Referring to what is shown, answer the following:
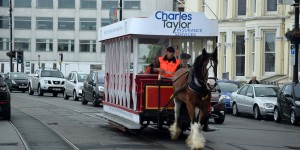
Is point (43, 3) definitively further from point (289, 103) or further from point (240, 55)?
point (289, 103)

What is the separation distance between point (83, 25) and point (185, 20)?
235 feet

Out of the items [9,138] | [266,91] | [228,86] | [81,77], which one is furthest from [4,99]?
[81,77]

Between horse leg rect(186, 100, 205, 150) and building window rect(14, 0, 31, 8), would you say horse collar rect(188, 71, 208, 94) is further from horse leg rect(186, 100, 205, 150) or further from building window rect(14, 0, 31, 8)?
building window rect(14, 0, 31, 8)

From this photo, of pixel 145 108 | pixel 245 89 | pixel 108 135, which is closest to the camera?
pixel 145 108

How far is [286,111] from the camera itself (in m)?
25.0

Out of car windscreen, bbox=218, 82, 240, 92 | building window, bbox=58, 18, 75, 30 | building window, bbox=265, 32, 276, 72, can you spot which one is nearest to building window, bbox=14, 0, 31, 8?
building window, bbox=58, 18, 75, 30

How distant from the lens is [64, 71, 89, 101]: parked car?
38312 mm

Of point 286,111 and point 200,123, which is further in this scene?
point 286,111

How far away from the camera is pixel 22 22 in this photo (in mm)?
86625

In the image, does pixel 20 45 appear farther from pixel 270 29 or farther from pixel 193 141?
pixel 193 141

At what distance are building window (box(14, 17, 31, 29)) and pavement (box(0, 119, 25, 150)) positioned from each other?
67507 mm

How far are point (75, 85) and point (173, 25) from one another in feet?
75.6

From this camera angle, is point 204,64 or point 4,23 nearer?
point 204,64

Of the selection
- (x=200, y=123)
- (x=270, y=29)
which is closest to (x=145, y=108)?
(x=200, y=123)
